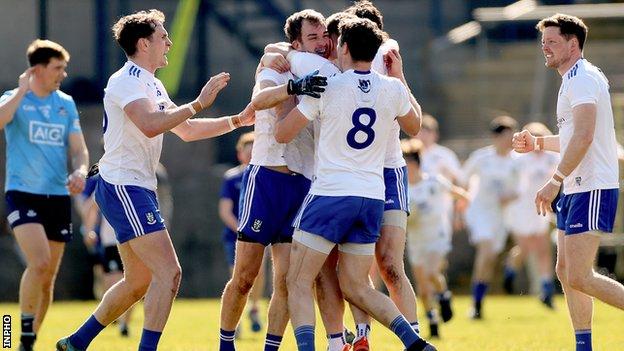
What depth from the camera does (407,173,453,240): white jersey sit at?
14.7m

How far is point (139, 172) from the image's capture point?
29.5ft

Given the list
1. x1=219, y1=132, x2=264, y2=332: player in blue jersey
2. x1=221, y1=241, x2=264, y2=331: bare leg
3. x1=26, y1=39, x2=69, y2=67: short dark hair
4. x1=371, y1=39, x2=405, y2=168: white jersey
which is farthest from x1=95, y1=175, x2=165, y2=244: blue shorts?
x1=219, y1=132, x2=264, y2=332: player in blue jersey

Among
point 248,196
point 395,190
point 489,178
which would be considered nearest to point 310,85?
point 248,196

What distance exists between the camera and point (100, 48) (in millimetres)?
21125

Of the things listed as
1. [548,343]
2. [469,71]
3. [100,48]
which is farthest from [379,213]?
[469,71]

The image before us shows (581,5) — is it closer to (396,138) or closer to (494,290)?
(494,290)

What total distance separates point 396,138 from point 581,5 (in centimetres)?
1563

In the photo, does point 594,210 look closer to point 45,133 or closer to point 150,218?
point 150,218

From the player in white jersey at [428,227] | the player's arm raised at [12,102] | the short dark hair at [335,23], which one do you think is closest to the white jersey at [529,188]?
the player in white jersey at [428,227]

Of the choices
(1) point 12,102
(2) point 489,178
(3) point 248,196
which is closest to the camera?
(3) point 248,196

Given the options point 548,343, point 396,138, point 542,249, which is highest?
point 396,138

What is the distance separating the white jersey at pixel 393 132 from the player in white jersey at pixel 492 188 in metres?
7.96

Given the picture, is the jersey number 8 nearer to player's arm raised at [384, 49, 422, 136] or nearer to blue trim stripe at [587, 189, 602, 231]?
player's arm raised at [384, 49, 422, 136]

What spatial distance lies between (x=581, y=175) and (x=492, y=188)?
349 inches
